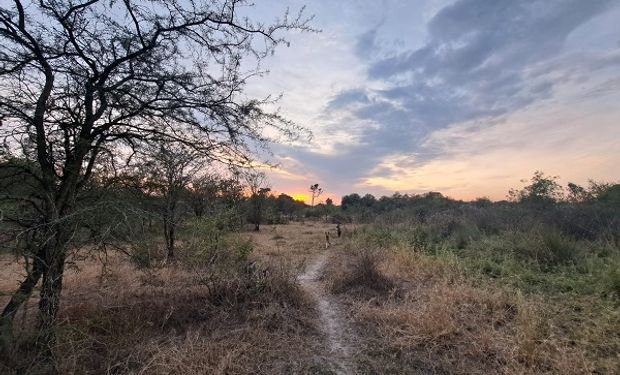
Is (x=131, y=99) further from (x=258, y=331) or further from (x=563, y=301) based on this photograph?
(x=563, y=301)

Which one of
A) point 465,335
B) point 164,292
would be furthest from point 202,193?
point 465,335

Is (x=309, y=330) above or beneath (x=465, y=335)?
beneath

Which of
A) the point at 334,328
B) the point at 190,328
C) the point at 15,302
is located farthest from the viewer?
the point at 334,328

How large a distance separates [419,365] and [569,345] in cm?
194

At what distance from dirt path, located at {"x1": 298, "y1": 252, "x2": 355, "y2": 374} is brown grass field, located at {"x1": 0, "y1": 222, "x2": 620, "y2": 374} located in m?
0.02

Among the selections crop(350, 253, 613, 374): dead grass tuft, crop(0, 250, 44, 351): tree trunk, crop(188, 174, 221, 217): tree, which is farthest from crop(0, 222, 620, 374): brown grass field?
crop(188, 174, 221, 217): tree

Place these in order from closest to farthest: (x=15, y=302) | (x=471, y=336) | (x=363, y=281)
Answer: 1. (x=15, y=302)
2. (x=471, y=336)
3. (x=363, y=281)

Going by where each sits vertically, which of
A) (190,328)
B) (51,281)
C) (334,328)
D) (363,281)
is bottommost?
(334,328)

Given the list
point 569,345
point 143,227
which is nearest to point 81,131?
point 143,227

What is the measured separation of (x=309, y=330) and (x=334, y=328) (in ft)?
1.48

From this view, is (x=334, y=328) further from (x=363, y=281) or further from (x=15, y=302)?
(x=15, y=302)

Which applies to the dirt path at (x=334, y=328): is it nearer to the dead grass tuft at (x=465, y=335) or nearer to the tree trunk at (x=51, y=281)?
the dead grass tuft at (x=465, y=335)

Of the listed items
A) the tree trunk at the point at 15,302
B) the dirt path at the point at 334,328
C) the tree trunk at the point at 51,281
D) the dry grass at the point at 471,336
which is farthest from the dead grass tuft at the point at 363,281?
the tree trunk at the point at 15,302

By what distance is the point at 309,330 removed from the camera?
517 centimetres
